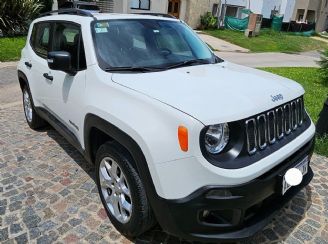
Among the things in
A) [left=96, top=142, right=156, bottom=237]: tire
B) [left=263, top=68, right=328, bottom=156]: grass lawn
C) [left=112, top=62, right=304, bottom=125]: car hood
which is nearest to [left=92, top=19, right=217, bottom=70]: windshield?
[left=112, top=62, right=304, bottom=125]: car hood

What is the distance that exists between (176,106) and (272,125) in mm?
858

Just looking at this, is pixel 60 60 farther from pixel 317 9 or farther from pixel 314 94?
pixel 317 9

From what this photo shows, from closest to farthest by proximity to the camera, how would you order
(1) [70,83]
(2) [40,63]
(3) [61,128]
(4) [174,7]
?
(1) [70,83]
(3) [61,128]
(2) [40,63]
(4) [174,7]

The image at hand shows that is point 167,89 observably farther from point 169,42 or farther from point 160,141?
point 169,42

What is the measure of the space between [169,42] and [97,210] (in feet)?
6.41

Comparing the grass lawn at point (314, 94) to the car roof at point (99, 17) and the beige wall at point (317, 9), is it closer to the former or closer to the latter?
the car roof at point (99, 17)

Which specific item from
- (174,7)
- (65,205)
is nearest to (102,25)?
(65,205)

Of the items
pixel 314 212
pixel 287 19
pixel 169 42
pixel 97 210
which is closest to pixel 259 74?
pixel 169 42

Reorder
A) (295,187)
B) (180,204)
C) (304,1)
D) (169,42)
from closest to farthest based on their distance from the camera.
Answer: (180,204) < (295,187) < (169,42) < (304,1)

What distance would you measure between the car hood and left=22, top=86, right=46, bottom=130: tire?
2.58 metres

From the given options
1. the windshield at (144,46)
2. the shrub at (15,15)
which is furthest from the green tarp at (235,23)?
the windshield at (144,46)

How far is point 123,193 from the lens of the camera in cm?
298

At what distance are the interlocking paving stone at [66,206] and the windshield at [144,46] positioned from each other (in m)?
1.45

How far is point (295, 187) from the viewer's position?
3070 mm
